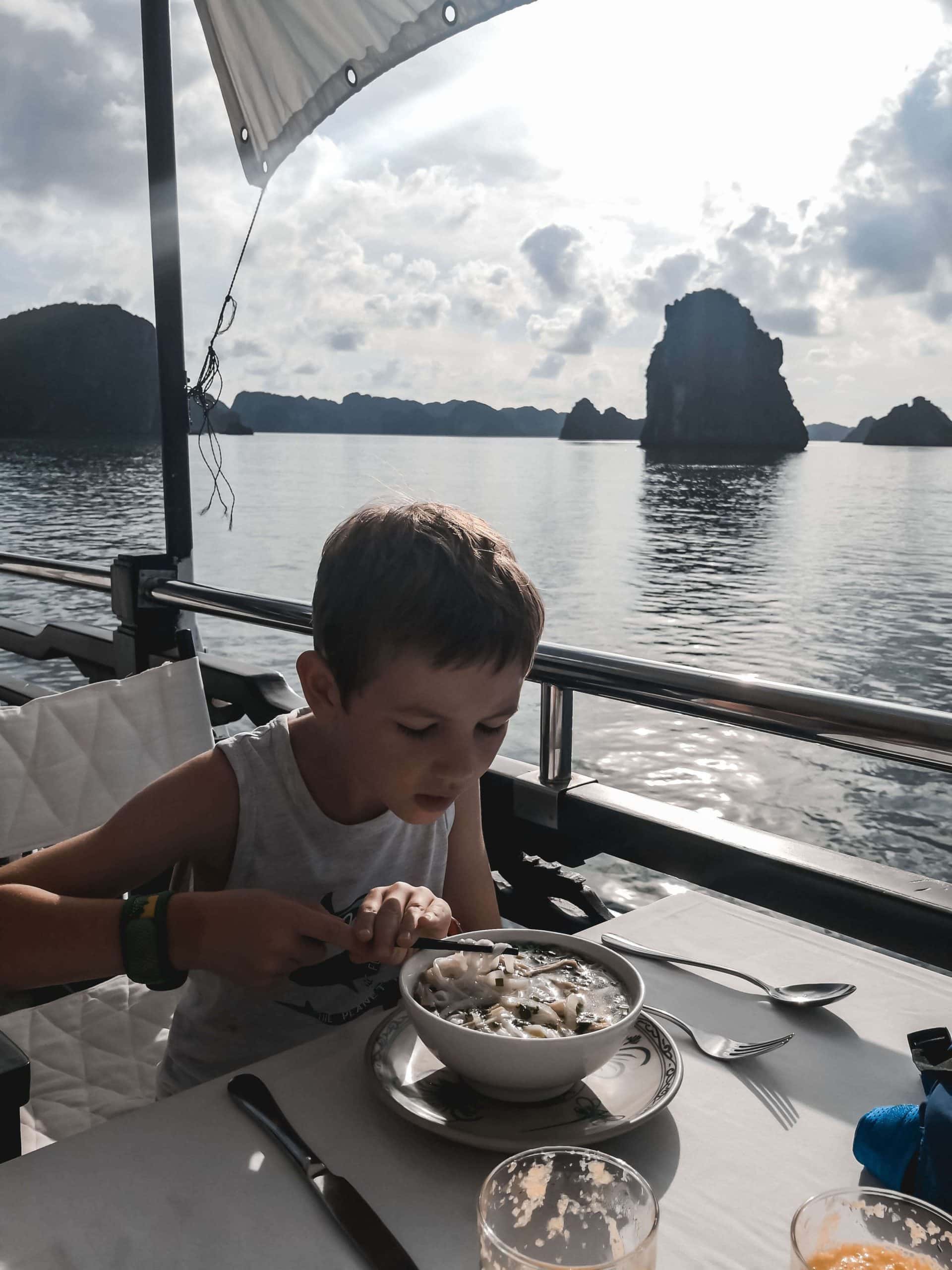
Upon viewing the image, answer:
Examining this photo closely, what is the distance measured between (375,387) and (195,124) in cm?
204

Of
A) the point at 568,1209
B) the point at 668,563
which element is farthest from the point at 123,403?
the point at 668,563

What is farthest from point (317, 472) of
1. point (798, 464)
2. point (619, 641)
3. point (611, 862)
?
point (798, 464)

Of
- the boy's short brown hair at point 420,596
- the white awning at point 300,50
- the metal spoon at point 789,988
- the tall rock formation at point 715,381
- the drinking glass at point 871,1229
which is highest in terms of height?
the tall rock formation at point 715,381

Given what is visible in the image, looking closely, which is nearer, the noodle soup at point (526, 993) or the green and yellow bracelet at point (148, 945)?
the noodle soup at point (526, 993)

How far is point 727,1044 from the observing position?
774mm

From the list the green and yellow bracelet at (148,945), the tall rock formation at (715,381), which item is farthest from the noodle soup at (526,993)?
the tall rock formation at (715,381)

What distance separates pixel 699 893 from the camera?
3.65 ft

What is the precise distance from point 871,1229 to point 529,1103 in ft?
0.88

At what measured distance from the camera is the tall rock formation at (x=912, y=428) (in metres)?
35.2

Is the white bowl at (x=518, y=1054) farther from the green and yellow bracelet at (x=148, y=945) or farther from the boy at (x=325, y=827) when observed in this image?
the green and yellow bracelet at (x=148, y=945)

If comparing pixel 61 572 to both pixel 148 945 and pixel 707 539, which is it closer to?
pixel 148 945

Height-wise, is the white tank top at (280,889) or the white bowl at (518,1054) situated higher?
the white bowl at (518,1054)

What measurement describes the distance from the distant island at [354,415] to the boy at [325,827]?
1.69 meters

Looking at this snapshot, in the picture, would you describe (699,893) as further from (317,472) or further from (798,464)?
(798,464)
